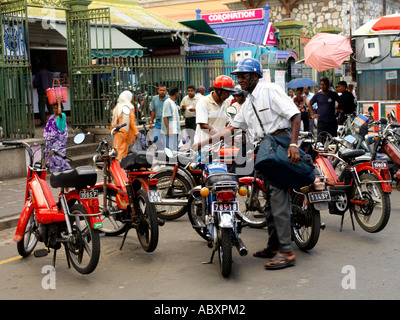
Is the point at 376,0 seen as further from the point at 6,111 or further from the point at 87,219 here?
the point at 87,219

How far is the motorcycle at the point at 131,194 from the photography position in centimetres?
581

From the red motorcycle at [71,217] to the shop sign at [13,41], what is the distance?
19.6 ft

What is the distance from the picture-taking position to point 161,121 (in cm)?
1305

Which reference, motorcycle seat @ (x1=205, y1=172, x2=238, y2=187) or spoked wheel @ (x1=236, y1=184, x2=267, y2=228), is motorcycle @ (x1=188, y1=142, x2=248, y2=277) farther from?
spoked wheel @ (x1=236, y1=184, x2=267, y2=228)

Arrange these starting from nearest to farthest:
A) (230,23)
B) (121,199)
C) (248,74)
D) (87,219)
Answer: (87,219)
(248,74)
(121,199)
(230,23)

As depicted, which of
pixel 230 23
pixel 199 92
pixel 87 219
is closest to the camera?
pixel 87 219

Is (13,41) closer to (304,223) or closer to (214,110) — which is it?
(214,110)

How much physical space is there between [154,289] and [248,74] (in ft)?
7.06

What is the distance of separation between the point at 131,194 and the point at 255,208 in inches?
57.1

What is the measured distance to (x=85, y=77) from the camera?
13.4 metres

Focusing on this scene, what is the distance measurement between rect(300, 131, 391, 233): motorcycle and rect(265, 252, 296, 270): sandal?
4.81ft

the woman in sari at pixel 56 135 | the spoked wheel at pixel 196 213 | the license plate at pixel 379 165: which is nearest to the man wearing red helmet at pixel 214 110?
the spoked wheel at pixel 196 213

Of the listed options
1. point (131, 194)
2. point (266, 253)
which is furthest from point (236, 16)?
point (266, 253)
